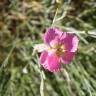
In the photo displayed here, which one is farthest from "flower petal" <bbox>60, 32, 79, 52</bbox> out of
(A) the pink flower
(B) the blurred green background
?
(B) the blurred green background

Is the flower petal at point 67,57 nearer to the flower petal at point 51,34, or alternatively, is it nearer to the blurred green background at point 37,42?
the flower petal at point 51,34

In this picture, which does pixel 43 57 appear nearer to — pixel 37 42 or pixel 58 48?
pixel 58 48

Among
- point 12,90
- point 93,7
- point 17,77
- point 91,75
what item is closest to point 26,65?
point 17,77

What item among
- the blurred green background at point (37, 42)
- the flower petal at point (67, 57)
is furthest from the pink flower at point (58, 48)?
the blurred green background at point (37, 42)

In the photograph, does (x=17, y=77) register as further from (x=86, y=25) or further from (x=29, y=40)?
(x=86, y=25)

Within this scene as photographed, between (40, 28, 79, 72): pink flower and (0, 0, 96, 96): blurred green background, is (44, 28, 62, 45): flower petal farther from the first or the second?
(0, 0, 96, 96): blurred green background

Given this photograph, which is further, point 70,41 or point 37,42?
point 37,42

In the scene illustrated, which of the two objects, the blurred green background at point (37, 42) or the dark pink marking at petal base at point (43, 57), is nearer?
the dark pink marking at petal base at point (43, 57)

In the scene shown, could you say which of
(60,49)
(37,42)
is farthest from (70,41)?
(37,42)
